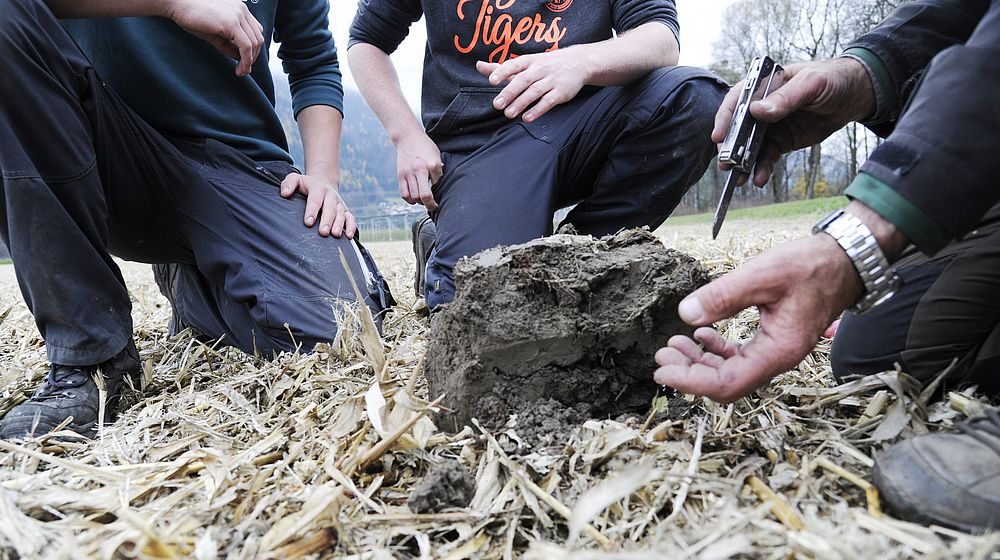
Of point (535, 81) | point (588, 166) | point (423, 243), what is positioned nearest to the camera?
point (535, 81)

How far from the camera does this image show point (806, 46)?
2655cm

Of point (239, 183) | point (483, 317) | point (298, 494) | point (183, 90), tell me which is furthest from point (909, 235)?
point (183, 90)

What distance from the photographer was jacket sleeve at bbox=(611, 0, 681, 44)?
263 centimetres

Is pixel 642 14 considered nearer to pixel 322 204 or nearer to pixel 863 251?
pixel 322 204

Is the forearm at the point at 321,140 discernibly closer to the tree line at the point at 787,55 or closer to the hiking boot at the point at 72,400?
the hiking boot at the point at 72,400

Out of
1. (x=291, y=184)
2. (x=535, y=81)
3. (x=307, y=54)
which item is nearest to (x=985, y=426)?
(x=535, y=81)

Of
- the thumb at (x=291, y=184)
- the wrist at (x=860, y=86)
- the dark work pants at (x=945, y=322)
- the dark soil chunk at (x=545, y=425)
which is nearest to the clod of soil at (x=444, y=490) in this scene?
the dark soil chunk at (x=545, y=425)

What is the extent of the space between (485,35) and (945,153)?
81.4 inches

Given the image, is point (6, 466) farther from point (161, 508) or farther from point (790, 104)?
point (790, 104)

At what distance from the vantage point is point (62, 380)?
5.95ft

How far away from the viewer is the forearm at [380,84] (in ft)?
9.64

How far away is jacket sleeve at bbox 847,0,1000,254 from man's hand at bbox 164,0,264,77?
77.6 inches

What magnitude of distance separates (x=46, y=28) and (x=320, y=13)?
1.35 metres

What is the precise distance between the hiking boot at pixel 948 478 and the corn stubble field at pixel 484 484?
0.03 meters
